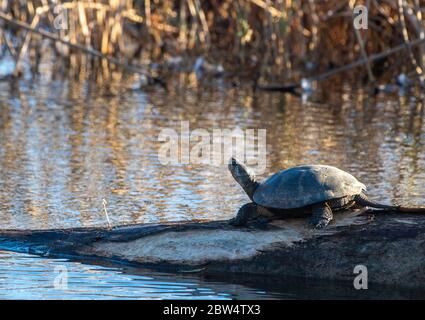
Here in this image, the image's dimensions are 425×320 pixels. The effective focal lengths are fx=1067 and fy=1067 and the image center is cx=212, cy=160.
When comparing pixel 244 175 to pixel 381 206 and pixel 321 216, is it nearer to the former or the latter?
pixel 321 216

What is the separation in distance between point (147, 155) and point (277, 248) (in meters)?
5.02

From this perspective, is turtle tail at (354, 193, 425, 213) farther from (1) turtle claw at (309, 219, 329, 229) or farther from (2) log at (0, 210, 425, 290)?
(1) turtle claw at (309, 219, 329, 229)

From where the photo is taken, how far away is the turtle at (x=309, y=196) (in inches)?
273

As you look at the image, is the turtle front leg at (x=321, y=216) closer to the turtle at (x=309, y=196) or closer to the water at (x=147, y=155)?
the turtle at (x=309, y=196)

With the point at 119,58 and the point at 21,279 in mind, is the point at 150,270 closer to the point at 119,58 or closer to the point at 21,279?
the point at 21,279

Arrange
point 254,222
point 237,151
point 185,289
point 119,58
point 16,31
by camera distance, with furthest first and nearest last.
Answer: point 16,31 < point 119,58 < point 237,151 < point 254,222 < point 185,289

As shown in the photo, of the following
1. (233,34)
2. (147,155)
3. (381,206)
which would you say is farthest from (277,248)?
(233,34)

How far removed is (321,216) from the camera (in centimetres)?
693

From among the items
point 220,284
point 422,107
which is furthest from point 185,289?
point 422,107

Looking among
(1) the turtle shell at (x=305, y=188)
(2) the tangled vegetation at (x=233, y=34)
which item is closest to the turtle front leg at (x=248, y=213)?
(1) the turtle shell at (x=305, y=188)

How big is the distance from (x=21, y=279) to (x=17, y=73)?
12.3m

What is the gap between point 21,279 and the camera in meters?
6.82

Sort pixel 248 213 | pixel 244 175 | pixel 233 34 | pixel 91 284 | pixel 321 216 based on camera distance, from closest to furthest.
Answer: pixel 91 284
pixel 321 216
pixel 248 213
pixel 244 175
pixel 233 34

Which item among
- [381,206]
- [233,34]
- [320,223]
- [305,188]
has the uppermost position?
[233,34]
